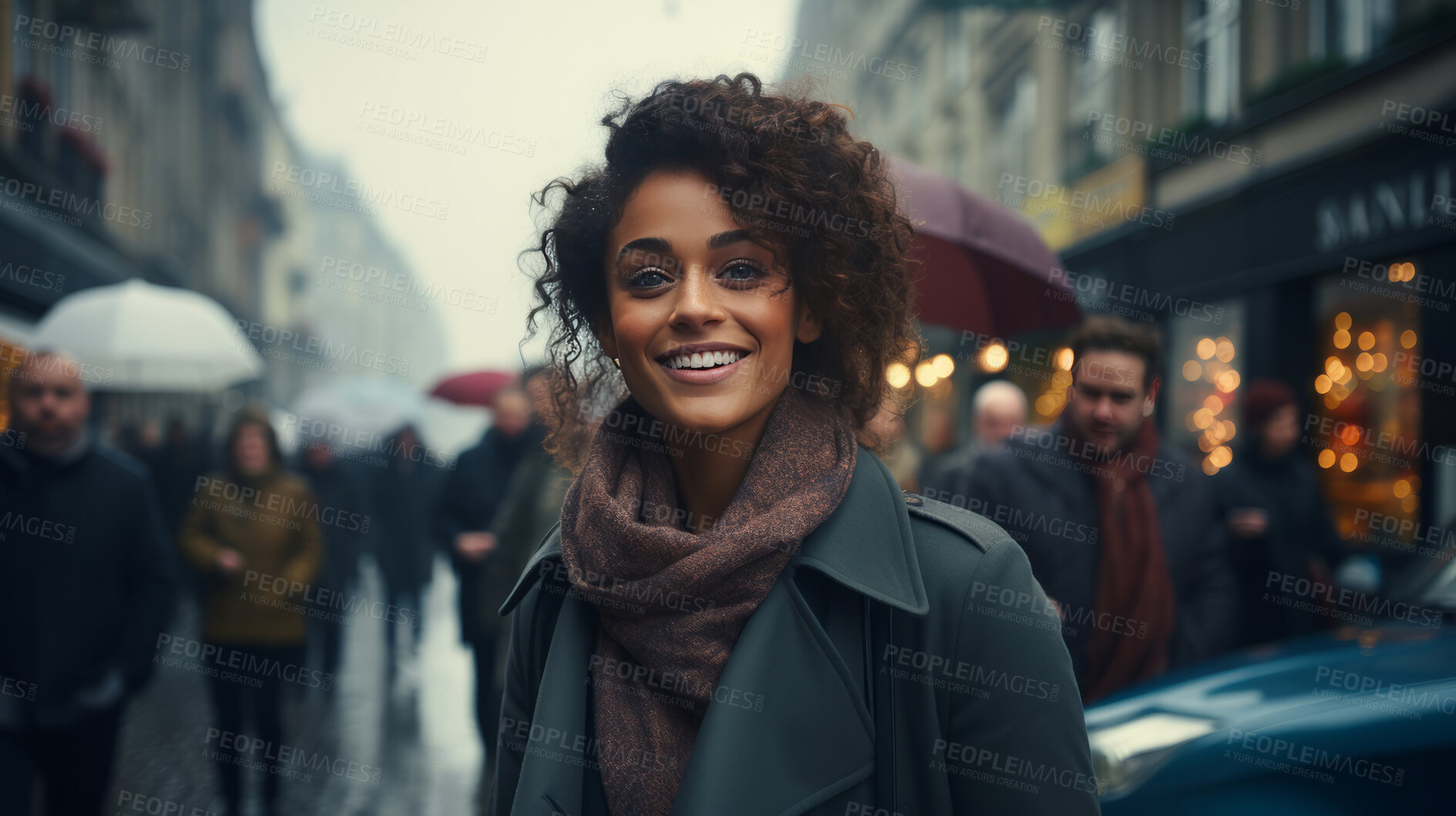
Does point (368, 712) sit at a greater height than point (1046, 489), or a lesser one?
lesser

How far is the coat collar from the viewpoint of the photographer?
1422 mm

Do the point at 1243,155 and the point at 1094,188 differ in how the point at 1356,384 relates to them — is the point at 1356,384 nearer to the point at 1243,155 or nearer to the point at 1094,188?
the point at 1243,155

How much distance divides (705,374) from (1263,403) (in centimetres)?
519

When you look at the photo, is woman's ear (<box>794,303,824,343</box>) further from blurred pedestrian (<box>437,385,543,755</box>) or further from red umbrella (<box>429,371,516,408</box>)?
red umbrella (<box>429,371,516,408</box>)

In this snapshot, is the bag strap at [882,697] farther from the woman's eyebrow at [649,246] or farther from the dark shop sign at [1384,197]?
the dark shop sign at [1384,197]

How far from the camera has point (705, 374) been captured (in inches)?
62.5

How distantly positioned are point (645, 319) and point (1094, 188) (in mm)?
13263

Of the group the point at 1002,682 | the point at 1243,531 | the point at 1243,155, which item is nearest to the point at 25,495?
the point at 1002,682

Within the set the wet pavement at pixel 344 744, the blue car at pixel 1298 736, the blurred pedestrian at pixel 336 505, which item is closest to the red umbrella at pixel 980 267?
the blue car at pixel 1298 736

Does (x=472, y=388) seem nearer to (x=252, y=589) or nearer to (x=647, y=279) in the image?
(x=252, y=589)

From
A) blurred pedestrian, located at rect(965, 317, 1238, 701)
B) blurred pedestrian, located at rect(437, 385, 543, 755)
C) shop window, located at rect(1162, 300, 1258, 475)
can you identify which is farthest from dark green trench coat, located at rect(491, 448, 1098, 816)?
shop window, located at rect(1162, 300, 1258, 475)

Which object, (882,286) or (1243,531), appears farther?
(1243,531)

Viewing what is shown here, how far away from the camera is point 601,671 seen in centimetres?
161

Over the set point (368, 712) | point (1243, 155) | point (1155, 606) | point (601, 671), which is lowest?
point (368, 712)
